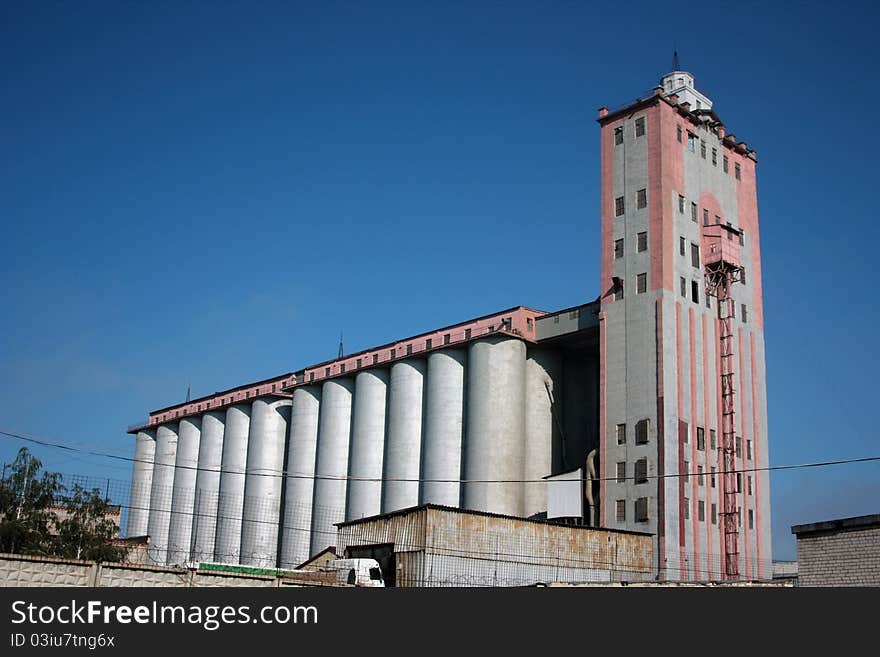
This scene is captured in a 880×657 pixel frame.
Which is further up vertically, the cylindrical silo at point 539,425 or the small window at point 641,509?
the cylindrical silo at point 539,425

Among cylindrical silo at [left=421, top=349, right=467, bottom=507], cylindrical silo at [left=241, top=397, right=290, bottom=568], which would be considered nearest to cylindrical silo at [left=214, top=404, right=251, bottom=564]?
cylindrical silo at [left=241, top=397, right=290, bottom=568]

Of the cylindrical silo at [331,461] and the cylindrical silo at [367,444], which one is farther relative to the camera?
the cylindrical silo at [331,461]

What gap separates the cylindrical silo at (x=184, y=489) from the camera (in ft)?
279

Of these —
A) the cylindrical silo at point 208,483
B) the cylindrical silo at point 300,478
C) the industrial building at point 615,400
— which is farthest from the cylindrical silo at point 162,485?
the cylindrical silo at point 300,478

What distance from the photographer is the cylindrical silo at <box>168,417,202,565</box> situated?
85.1 metres

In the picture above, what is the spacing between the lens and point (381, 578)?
41.4 metres

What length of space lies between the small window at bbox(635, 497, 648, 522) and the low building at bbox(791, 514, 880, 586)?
21568mm

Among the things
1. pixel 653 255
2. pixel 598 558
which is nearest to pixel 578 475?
pixel 598 558

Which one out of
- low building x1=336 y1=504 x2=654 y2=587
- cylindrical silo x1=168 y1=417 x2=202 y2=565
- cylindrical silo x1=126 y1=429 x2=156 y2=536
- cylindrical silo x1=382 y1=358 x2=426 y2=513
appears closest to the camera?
low building x1=336 y1=504 x2=654 y2=587

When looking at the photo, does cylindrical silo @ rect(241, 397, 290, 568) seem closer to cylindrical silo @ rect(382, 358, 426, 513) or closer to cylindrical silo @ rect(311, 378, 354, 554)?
cylindrical silo @ rect(311, 378, 354, 554)

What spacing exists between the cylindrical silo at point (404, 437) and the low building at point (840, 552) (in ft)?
125

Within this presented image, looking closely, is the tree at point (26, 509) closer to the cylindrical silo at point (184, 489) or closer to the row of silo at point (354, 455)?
the row of silo at point (354, 455)

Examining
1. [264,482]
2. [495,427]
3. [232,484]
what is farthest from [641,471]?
[232,484]
